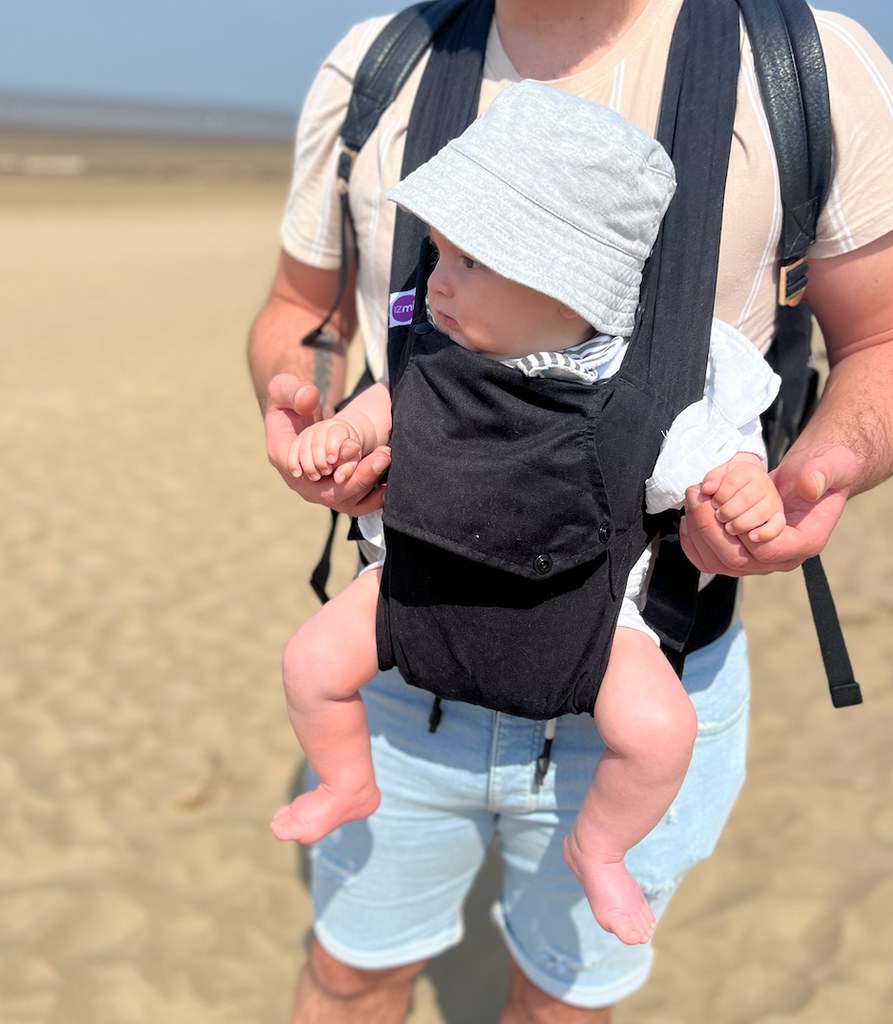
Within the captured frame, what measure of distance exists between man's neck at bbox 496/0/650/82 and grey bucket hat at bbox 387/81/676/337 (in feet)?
0.79

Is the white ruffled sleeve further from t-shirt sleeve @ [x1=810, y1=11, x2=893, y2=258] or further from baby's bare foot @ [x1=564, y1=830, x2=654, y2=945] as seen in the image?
baby's bare foot @ [x1=564, y1=830, x2=654, y2=945]

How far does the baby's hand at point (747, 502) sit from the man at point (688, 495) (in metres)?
0.03

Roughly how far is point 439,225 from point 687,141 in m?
0.37

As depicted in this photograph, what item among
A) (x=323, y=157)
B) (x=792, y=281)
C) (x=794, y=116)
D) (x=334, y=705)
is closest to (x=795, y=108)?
(x=794, y=116)

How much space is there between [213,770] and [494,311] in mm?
2718

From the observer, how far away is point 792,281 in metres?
1.46

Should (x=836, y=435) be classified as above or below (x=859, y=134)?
below

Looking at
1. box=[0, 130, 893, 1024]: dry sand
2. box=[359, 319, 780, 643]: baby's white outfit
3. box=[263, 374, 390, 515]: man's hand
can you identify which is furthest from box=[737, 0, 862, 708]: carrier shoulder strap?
box=[0, 130, 893, 1024]: dry sand

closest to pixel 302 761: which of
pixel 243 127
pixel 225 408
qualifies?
pixel 225 408

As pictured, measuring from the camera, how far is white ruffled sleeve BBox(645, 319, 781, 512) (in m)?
1.30

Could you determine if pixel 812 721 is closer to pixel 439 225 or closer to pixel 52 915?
pixel 52 915

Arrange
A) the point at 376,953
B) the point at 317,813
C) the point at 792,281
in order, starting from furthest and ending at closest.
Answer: the point at 376,953, the point at 317,813, the point at 792,281

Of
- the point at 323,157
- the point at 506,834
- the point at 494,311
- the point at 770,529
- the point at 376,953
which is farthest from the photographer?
the point at 376,953

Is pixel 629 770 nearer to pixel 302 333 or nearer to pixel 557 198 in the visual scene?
pixel 557 198
